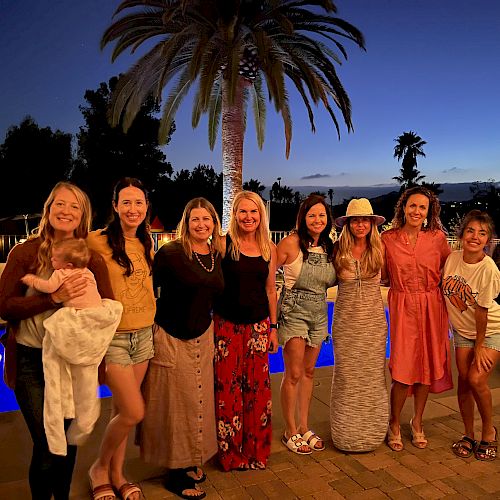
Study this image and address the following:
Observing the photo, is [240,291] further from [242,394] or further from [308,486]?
[308,486]

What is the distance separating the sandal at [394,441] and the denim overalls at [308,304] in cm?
95

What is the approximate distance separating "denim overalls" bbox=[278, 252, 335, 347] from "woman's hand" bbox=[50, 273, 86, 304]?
1634mm

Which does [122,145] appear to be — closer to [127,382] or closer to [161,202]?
[161,202]

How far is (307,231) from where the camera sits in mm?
3562

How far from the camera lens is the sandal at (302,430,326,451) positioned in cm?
353

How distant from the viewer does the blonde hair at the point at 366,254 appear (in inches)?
138

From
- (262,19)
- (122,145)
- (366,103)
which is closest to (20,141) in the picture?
(122,145)

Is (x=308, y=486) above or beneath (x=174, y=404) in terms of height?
beneath

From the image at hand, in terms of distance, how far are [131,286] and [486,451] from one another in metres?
2.81

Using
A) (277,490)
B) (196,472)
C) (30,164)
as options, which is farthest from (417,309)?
(30,164)

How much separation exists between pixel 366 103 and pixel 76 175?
18.1 m

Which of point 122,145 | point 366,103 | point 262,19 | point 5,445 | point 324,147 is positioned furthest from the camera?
point 324,147

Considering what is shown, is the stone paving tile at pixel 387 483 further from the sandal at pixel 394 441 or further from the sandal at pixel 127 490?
the sandal at pixel 127 490

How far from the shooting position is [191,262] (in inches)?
116
